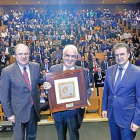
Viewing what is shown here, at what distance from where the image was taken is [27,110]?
77.3 inches

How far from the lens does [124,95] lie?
71.6 inches

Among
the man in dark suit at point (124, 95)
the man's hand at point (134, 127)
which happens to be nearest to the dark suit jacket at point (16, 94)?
the man in dark suit at point (124, 95)

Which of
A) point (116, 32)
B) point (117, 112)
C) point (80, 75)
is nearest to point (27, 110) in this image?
→ point (80, 75)

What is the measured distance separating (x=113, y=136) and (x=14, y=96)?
136 cm

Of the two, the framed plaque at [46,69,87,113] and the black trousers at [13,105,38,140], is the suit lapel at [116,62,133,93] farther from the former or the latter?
the black trousers at [13,105,38,140]

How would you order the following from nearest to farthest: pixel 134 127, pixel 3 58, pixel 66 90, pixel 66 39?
pixel 134 127 < pixel 66 90 < pixel 3 58 < pixel 66 39

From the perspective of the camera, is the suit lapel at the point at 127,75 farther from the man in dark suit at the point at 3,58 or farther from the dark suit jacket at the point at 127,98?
the man in dark suit at the point at 3,58

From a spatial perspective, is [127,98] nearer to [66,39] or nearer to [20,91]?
[20,91]

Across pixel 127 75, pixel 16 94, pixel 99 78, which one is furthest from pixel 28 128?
pixel 99 78

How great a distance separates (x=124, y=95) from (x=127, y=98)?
0.16ft

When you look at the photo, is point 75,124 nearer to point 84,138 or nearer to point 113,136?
point 113,136

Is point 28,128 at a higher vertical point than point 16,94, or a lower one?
lower

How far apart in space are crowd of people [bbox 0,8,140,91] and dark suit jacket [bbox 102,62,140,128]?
3.48 metres

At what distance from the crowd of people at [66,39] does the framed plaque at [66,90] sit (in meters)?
3.50
